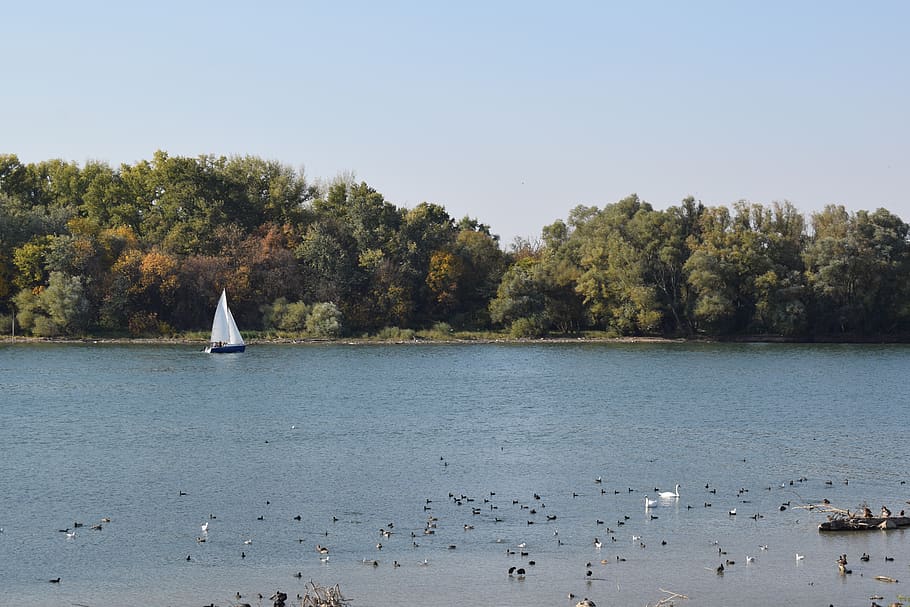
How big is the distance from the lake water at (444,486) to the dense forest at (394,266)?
34775 millimetres

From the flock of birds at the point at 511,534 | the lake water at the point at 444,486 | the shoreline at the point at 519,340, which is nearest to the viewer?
the lake water at the point at 444,486

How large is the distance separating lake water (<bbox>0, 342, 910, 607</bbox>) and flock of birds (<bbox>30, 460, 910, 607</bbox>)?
0.12 meters

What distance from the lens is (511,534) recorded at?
32750 mm

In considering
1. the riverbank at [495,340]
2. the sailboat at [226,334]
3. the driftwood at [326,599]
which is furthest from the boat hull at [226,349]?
the driftwood at [326,599]

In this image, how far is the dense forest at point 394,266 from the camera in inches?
4488

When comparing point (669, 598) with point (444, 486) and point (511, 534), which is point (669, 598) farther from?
point (444, 486)

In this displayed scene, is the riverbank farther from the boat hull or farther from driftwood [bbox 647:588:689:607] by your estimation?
driftwood [bbox 647:588:689:607]

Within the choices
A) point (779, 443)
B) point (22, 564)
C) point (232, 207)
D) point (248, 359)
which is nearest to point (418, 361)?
point (248, 359)

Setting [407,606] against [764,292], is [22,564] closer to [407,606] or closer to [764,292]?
[407,606]

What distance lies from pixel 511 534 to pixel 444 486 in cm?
754

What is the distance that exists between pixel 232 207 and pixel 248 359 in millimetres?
33990

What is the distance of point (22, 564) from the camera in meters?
29.7

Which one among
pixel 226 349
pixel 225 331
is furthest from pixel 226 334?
pixel 226 349

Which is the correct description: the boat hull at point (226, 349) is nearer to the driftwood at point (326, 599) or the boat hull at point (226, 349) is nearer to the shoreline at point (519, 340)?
the shoreline at point (519, 340)
